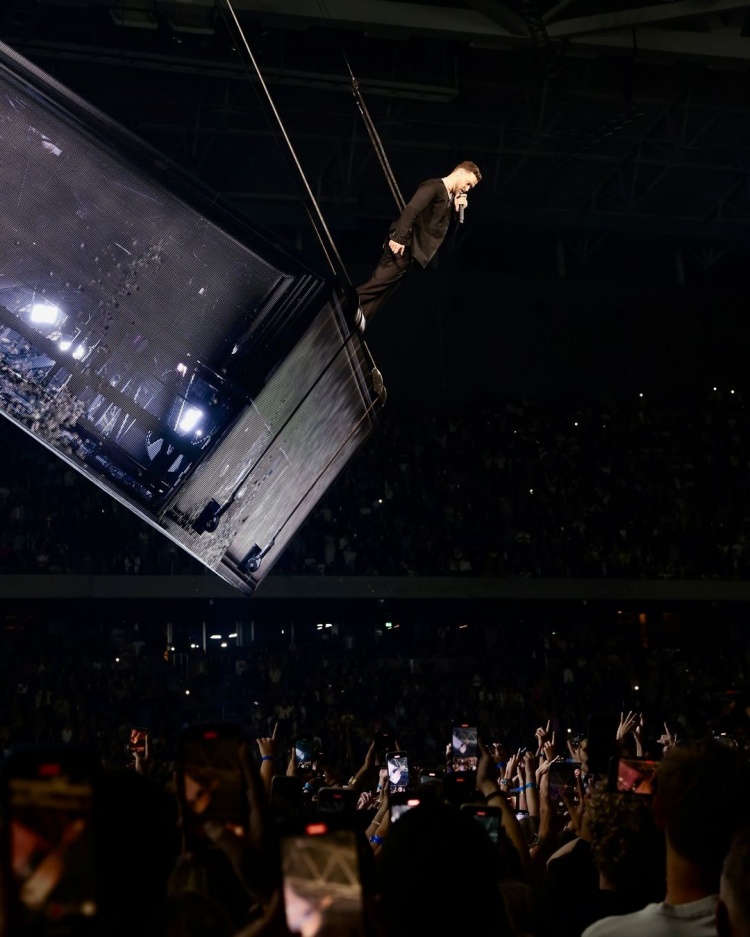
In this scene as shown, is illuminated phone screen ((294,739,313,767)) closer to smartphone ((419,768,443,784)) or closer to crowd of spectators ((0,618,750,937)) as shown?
crowd of spectators ((0,618,750,937))

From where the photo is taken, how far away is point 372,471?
20375 mm

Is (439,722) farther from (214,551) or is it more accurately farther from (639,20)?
(214,551)

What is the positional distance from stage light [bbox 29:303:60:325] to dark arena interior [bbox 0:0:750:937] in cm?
2

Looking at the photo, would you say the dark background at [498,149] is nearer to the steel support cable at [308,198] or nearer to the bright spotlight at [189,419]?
the steel support cable at [308,198]

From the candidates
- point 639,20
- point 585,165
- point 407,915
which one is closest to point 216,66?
point 639,20

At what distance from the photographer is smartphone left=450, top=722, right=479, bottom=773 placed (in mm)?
6371

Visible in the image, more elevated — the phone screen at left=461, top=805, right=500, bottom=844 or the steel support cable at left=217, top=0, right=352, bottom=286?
the steel support cable at left=217, top=0, right=352, bottom=286

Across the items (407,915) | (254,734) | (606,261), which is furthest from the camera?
(606,261)

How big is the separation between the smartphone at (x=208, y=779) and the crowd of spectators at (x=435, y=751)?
26mm

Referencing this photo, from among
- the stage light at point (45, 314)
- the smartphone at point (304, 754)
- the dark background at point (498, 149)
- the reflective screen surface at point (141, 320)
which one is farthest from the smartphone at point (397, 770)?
the dark background at point (498, 149)

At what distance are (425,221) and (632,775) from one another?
4.18 metres

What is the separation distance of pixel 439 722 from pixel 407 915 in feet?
55.0

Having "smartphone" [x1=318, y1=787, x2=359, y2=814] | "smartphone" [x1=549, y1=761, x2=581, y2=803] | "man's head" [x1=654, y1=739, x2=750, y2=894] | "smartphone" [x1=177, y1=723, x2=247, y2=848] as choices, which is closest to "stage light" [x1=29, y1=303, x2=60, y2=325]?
"smartphone" [x1=318, y1=787, x2=359, y2=814]

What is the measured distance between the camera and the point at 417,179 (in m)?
19.4
